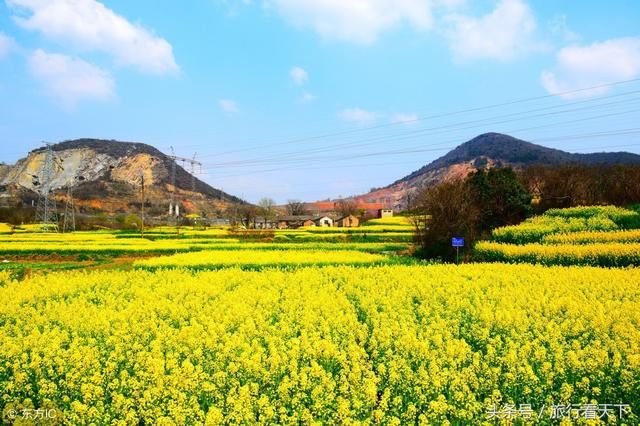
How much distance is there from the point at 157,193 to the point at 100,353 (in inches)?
6683

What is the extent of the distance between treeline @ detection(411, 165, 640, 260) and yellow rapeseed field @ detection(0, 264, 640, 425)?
1780 cm

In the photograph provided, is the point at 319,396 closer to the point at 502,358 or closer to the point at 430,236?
the point at 502,358

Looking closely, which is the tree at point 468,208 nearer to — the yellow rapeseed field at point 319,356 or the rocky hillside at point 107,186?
the yellow rapeseed field at point 319,356

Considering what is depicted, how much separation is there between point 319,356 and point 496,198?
3256cm

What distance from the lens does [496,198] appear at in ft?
120

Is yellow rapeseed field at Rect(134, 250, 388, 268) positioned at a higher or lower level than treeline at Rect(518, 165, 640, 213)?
lower

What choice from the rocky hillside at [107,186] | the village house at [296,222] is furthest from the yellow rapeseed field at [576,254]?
the rocky hillside at [107,186]

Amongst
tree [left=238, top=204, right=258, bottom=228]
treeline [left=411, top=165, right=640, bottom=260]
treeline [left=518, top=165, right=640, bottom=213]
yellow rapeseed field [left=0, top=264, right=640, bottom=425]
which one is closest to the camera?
yellow rapeseed field [left=0, top=264, right=640, bottom=425]

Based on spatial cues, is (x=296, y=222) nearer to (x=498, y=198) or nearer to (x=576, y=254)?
(x=498, y=198)

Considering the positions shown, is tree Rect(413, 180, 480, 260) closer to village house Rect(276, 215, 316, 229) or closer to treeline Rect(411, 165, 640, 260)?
treeline Rect(411, 165, 640, 260)

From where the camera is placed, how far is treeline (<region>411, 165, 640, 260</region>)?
98.2 feet

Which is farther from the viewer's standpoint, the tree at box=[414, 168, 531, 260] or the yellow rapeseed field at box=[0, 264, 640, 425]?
the tree at box=[414, 168, 531, 260]

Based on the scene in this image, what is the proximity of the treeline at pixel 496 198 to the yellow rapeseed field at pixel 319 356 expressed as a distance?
17798 millimetres

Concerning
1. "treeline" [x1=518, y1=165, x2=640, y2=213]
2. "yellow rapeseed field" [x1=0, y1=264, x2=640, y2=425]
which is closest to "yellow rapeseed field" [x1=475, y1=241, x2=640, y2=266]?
"yellow rapeseed field" [x1=0, y1=264, x2=640, y2=425]
